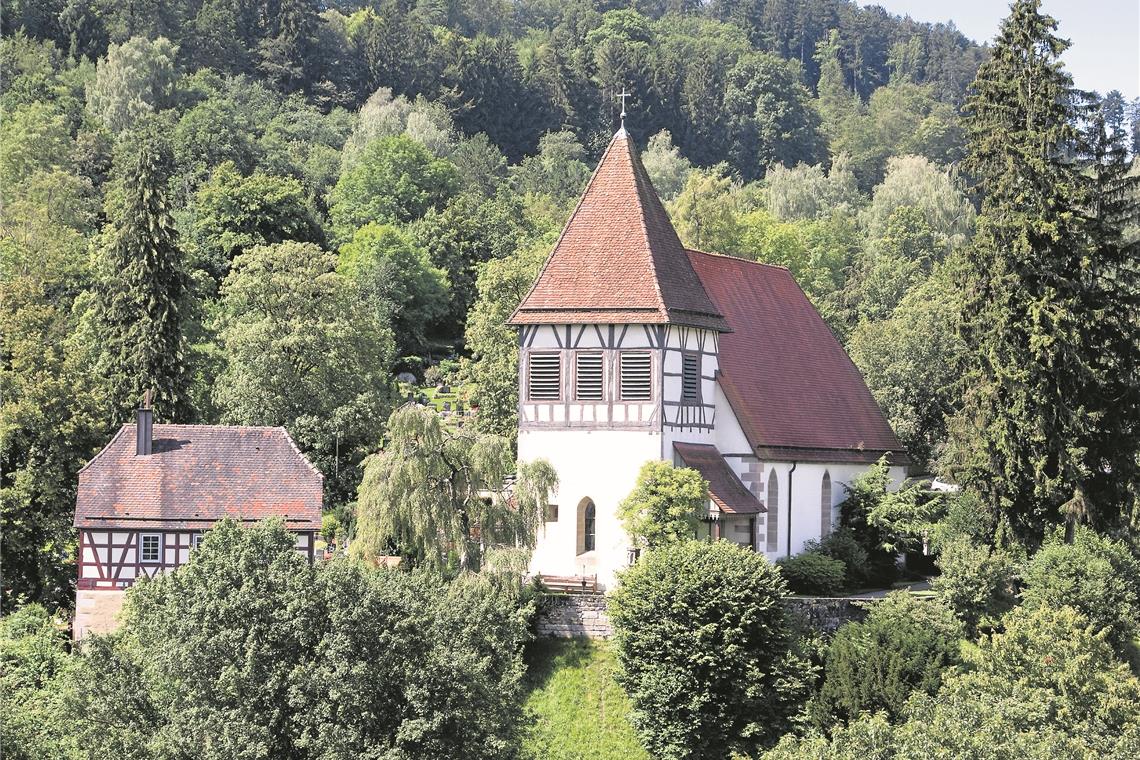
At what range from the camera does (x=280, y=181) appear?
2977 inches

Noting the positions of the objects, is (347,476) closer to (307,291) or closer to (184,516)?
(307,291)

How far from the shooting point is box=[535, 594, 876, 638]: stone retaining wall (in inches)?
1607

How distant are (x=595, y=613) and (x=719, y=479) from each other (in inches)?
194

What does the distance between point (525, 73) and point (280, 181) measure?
62.0 m

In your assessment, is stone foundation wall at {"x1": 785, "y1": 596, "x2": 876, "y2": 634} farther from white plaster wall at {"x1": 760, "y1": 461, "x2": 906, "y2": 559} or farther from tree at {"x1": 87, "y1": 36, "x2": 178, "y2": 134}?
tree at {"x1": 87, "y1": 36, "x2": 178, "y2": 134}

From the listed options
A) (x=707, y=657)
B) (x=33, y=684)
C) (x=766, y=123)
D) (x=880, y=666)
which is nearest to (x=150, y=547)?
(x=33, y=684)

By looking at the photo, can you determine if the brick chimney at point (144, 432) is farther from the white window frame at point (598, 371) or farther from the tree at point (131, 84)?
the tree at point (131, 84)

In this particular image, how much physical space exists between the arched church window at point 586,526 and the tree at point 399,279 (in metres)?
32.5

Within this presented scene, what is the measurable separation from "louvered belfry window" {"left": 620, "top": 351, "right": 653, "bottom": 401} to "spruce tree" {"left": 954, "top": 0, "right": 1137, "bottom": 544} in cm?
768

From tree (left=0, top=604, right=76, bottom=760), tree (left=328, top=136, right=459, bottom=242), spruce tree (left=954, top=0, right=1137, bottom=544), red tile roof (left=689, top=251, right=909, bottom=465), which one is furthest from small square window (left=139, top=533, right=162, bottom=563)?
tree (left=328, top=136, right=459, bottom=242)

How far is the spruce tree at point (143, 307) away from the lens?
51719mm

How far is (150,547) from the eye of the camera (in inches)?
1740

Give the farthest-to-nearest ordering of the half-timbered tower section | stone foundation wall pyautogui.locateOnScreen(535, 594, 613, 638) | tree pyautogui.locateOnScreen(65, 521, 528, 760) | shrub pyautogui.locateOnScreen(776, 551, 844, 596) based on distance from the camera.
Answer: shrub pyautogui.locateOnScreen(776, 551, 844, 596), the half-timbered tower section, stone foundation wall pyautogui.locateOnScreen(535, 594, 613, 638), tree pyautogui.locateOnScreen(65, 521, 528, 760)

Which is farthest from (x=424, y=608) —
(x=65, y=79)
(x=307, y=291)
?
(x=65, y=79)
